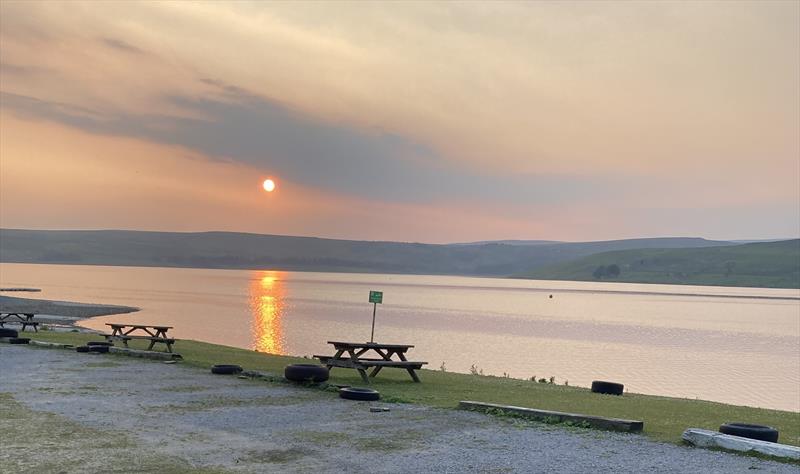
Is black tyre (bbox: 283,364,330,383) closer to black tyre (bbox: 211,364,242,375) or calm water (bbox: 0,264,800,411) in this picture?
black tyre (bbox: 211,364,242,375)

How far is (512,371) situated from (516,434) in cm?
3240

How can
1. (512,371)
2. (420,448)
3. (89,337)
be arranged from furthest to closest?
(512,371) < (89,337) < (420,448)

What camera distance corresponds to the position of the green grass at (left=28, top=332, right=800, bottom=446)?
16828 millimetres

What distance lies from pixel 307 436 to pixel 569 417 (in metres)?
5.33

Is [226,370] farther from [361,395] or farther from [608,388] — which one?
[608,388]

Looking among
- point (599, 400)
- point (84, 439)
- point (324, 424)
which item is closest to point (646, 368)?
point (599, 400)

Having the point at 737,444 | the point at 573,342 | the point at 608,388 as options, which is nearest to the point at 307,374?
the point at 608,388

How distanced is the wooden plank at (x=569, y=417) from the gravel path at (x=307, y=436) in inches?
19.1

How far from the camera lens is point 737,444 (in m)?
12.4

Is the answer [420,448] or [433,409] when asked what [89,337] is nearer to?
[433,409]

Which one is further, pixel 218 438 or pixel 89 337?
pixel 89 337

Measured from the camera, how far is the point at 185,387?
19203 mm

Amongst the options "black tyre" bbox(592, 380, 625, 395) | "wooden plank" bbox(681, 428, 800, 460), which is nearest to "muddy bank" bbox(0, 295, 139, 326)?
"black tyre" bbox(592, 380, 625, 395)

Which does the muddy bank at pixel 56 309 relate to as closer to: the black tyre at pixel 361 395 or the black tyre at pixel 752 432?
the black tyre at pixel 361 395
